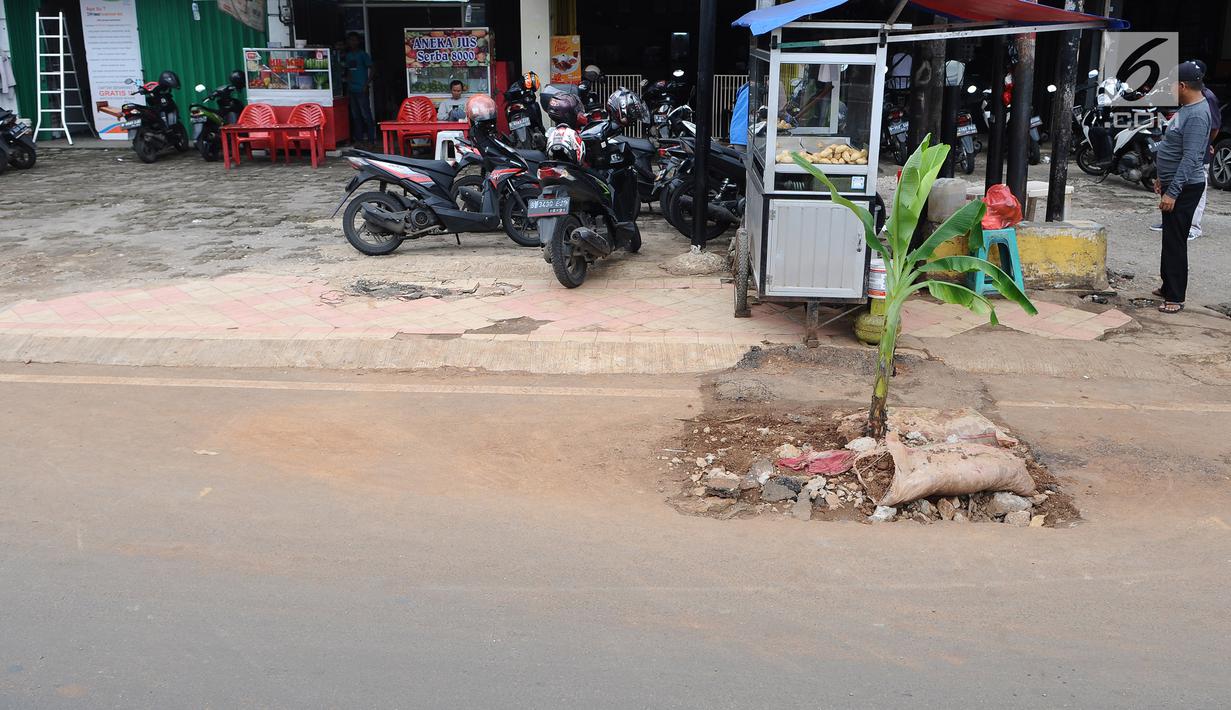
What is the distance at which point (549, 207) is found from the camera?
771 centimetres

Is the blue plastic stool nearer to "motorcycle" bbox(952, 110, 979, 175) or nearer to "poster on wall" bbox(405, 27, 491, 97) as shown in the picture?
"motorcycle" bbox(952, 110, 979, 175)

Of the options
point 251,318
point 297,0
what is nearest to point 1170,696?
point 251,318

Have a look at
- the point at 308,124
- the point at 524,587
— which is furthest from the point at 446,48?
the point at 524,587

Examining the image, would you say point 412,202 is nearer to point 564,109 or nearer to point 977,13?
point 564,109

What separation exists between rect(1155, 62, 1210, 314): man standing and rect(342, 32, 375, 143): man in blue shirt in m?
11.9

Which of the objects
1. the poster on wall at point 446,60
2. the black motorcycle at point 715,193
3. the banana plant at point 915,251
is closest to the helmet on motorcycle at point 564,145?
the black motorcycle at point 715,193

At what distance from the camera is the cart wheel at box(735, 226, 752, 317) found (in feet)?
22.7

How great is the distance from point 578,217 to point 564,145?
56cm

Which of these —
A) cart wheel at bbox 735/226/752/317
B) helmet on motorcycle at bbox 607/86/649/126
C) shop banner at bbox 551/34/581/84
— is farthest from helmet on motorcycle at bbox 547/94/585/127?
shop banner at bbox 551/34/581/84

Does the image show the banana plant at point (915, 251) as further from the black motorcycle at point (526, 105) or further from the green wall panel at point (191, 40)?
the green wall panel at point (191, 40)

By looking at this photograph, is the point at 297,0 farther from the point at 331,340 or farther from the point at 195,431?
the point at 195,431

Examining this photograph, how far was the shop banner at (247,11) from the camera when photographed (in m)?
14.4

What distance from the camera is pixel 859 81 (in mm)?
6383

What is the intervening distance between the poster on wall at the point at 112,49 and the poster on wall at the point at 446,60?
482 centimetres
